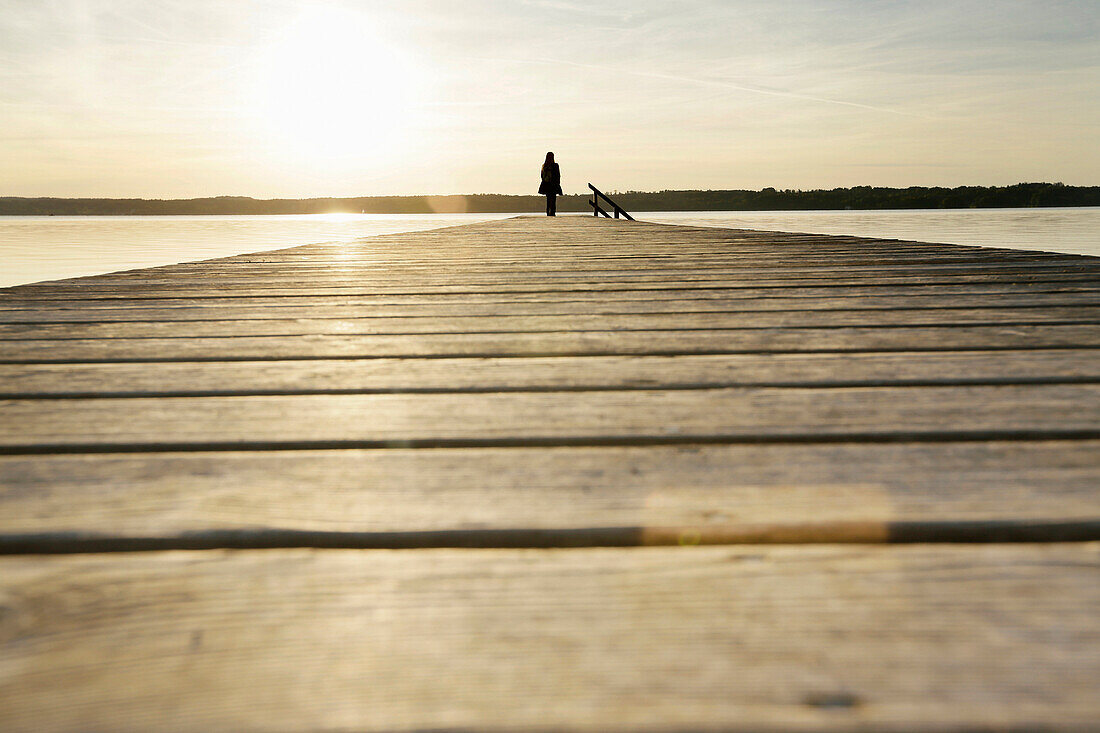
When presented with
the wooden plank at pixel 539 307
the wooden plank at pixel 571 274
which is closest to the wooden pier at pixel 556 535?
the wooden plank at pixel 539 307

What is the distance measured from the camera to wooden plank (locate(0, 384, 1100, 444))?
42.9 inches

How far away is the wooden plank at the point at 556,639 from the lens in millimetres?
550

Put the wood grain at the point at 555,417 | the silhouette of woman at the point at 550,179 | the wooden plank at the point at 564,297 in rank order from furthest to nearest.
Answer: the silhouette of woman at the point at 550,179 < the wooden plank at the point at 564,297 < the wood grain at the point at 555,417

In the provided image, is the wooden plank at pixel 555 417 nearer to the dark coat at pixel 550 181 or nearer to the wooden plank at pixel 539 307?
the wooden plank at pixel 539 307

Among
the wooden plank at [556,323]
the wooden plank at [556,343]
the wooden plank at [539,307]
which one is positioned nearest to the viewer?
the wooden plank at [556,343]

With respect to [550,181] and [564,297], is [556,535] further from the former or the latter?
[550,181]

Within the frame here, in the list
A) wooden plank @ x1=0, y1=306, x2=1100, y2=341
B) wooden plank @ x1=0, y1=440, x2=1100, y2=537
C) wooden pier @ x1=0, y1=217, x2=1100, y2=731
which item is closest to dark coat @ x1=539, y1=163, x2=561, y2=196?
wooden plank @ x1=0, y1=306, x2=1100, y2=341

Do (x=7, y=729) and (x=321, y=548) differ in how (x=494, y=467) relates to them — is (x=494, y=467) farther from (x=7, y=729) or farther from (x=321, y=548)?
(x=7, y=729)

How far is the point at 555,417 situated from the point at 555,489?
0.95 feet

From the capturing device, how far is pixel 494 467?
97 centimetres

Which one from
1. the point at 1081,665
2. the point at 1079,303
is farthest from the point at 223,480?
the point at 1079,303

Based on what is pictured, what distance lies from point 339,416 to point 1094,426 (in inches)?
46.3

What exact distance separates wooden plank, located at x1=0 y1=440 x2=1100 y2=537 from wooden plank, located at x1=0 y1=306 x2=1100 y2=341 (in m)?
0.93

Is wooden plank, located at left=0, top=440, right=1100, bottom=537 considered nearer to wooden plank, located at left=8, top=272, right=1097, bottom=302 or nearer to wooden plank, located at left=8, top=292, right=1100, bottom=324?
wooden plank, located at left=8, top=292, right=1100, bottom=324
